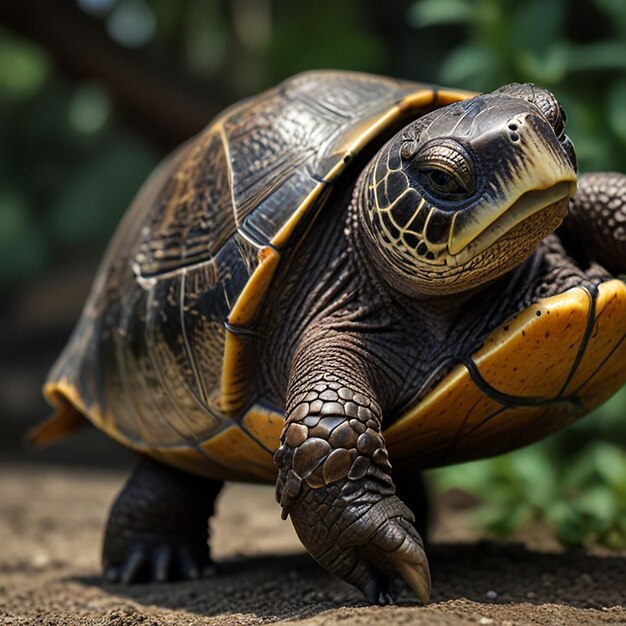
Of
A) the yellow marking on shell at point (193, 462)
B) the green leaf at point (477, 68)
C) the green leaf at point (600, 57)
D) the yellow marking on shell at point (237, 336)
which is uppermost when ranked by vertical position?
the green leaf at point (600, 57)

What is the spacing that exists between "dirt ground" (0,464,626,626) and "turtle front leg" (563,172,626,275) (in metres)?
1.01

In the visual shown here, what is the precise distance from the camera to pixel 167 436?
3123 millimetres

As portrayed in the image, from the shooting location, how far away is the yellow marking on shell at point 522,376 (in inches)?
95.8

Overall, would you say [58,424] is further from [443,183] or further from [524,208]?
[524,208]

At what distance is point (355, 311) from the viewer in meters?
2.66

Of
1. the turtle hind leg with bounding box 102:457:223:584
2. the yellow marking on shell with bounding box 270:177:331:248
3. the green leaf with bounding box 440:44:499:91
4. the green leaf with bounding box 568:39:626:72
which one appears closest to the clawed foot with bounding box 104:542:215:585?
the turtle hind leg with bounding box 102:457:223:584

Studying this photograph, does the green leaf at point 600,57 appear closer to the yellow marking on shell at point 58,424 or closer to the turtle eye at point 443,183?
the turtle eye at point 443,183

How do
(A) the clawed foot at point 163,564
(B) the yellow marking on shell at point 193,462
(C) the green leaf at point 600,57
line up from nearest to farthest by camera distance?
(B) the yellow marking on shell at point 193,462 < (A) the clawed foot at point 163,564 < (C) the green leaf at point 600,57

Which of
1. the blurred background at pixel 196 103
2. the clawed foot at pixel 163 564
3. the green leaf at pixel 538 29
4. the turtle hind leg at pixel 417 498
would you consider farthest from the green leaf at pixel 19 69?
the turtle hind leg at pixel 417 498

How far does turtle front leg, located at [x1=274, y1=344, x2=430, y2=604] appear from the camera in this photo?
7.18 feet

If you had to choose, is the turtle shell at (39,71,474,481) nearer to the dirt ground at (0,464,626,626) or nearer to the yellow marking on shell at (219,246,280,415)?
the yellow marking on shell at (219,246,280,415)

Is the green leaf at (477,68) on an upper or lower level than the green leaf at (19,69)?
upper

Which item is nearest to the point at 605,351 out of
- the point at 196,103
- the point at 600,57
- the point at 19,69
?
the point at 600,57

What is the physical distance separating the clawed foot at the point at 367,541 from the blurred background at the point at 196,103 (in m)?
1.55
